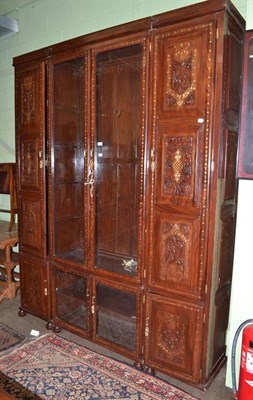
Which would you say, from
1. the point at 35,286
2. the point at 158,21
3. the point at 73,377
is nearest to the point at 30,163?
the point at 35,286

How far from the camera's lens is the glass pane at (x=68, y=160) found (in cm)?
249

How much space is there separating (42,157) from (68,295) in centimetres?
118

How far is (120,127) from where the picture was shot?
248 cm

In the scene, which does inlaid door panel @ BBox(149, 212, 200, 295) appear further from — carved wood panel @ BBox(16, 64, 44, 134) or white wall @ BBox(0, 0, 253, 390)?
carved wood panel @ BBox(16, 64, 44, 134)

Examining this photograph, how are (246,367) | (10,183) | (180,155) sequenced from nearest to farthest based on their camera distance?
(246,367) < (180,155) < (10,183)

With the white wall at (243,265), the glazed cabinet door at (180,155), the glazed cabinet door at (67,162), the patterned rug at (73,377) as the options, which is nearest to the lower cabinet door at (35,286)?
the glazed cabinet door at (67,162)

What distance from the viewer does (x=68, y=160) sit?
8.77ft

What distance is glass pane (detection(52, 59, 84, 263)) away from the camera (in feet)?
8.17

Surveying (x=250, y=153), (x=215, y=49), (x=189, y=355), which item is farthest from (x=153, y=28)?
(x=189, y=355)

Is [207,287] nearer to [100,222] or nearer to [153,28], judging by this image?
[100,222]

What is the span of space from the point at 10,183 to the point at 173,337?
231cm

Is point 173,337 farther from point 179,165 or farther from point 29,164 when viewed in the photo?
point 29,164

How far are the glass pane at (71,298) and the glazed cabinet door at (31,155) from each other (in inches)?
11.2

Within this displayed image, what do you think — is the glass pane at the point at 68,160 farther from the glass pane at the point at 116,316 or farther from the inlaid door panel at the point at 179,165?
the inlaid door panel at the point at 179,165
